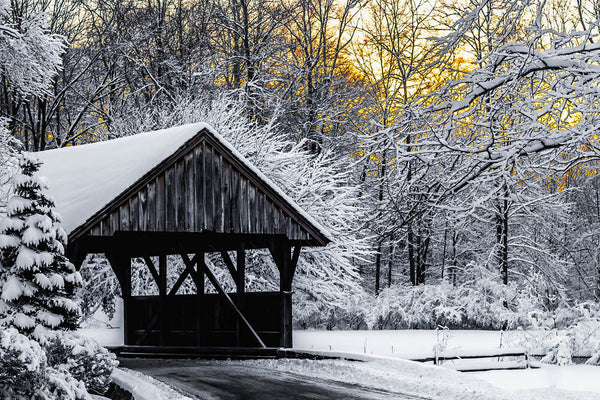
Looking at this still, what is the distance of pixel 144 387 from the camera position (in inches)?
444

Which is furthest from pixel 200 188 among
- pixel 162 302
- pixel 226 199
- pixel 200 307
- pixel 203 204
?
pixel 162 302

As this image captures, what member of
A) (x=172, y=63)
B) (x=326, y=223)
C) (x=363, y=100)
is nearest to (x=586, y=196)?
(x=363, y=100)

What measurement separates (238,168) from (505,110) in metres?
8.47

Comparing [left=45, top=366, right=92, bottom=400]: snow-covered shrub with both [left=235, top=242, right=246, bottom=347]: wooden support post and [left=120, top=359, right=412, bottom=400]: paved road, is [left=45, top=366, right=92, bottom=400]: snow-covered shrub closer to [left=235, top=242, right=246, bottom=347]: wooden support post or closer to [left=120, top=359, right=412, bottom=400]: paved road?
[left=120, top=359, right=412, bottom=400]: paved road

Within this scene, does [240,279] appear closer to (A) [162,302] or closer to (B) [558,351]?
(A) [162,302]

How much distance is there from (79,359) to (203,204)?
19.9ft

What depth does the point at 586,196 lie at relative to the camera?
130ft

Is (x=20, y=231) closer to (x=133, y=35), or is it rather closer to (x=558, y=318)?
(x=558, y=318)

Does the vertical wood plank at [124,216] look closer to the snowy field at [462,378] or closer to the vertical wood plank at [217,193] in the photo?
the vertical wood plank at [217,193]

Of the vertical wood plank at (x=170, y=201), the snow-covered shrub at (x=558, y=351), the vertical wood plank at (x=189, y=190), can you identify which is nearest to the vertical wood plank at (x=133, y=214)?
the vertical wood plank at (x=170, y=201)

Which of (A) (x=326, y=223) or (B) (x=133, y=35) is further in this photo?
(B) (x=133, y=35)

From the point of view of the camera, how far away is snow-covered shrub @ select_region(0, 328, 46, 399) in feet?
26.7

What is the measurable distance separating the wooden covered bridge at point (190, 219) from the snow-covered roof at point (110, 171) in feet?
0.11

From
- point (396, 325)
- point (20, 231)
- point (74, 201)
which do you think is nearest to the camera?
point (20, 231)
